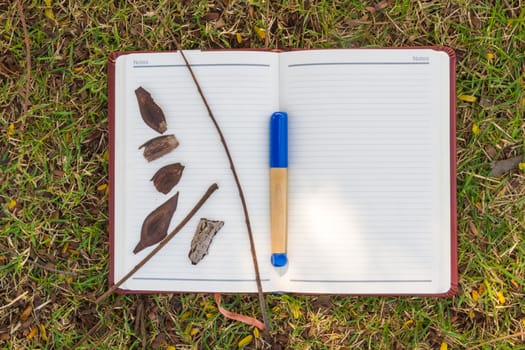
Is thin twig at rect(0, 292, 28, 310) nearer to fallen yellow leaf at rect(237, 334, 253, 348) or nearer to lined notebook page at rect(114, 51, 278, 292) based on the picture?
lined notebook page at rect(114, 51, 278, 292)

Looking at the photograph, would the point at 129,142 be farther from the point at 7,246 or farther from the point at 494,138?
the point at 494,138

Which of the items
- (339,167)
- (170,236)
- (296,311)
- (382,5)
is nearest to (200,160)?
(170,236)

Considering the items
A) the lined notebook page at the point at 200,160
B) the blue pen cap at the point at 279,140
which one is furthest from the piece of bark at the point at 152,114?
the blue pen cap at the point at 279,140

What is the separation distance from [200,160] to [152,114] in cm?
15

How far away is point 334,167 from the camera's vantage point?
1081mm

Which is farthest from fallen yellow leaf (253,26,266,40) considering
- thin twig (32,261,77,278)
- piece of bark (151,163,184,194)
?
thin twig (32,261,77,278)

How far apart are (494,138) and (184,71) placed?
28.2 inches

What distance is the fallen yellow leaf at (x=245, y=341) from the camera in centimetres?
116

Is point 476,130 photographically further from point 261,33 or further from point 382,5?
point 261,33

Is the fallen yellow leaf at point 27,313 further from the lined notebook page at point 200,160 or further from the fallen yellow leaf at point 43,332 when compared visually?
the lined notebook page at point 200,160

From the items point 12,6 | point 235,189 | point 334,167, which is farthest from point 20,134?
point 334,167

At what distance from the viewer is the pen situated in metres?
1.05

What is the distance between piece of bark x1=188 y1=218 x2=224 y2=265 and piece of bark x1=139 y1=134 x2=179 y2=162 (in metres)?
0.17

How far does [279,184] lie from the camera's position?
1060 millimetres
